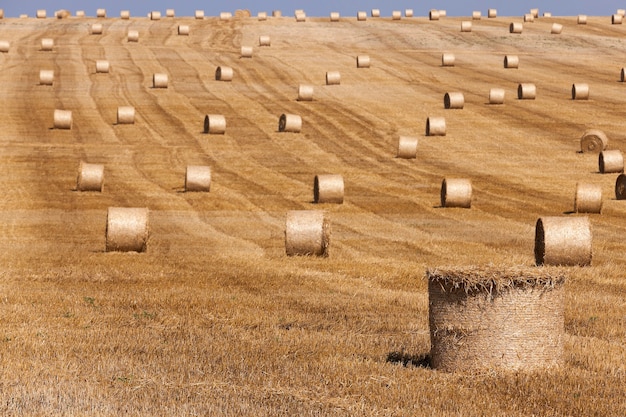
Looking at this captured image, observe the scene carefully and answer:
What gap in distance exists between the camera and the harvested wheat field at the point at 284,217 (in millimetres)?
11891

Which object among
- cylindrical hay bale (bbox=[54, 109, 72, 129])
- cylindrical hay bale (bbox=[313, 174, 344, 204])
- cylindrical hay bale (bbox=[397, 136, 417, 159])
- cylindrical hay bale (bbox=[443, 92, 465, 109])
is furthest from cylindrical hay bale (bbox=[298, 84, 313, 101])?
cylindrical hay bale (bbox=[313, 174, 344, 204])

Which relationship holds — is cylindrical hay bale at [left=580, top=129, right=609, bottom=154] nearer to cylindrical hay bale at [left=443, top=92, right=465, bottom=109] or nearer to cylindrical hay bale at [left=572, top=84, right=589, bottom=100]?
cylindrical hay bale at [left=443, top=92, right=465, bottom=109]

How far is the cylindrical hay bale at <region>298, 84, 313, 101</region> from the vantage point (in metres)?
56.3

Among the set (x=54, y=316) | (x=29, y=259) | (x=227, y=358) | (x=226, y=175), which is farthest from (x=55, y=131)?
(x=227, y=358)

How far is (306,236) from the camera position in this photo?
23125 mm

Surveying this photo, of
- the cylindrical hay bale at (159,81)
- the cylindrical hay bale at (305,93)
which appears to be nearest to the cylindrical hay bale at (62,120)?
the cylindrical hay bale at (159,81)

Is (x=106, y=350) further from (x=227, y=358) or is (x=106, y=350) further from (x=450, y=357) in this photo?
(x=450, y=357)

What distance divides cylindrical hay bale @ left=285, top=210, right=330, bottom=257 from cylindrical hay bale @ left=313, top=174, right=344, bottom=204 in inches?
373

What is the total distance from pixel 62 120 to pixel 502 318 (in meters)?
38.0

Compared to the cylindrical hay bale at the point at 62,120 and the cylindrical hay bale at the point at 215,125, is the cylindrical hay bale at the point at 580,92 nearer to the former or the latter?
the cylindrical hay bale at the point at 215,125

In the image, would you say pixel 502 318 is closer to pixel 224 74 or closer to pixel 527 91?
pixel 527 91

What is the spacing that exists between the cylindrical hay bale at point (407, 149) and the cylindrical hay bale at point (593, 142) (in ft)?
19.7

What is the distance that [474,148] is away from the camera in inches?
1764

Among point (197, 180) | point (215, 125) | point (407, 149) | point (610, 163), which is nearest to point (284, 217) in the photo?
point (197, 180)
